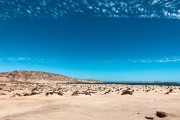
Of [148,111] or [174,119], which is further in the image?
[148,111]

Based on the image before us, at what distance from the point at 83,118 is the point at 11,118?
309 centimetres

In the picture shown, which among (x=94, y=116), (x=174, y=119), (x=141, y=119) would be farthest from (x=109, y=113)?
(x=174, y=119)

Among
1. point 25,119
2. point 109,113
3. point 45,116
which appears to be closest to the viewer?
point 25,119

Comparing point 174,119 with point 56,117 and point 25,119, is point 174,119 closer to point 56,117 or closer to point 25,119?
point 56,117

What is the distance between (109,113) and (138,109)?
1.84 meters

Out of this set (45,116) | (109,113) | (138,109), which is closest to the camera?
(45,116)

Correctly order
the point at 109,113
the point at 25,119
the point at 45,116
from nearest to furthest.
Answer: the point at 25,119, the point at 45,116, the point at 109,113

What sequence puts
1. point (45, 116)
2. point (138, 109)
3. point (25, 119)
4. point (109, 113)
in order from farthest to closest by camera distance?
point (138, 109), point (109, 113), point (45, 116), point (25, 119)

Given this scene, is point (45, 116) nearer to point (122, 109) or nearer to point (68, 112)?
point (68, 112)

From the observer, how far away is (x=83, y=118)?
1227cm

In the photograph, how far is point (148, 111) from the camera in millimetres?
13867

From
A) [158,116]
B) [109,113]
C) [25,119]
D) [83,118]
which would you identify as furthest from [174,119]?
[25,119]

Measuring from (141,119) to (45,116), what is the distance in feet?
13.8

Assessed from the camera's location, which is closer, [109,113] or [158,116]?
[158,116]
